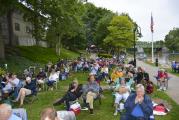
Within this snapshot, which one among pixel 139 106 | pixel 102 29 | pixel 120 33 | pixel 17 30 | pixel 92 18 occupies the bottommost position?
pixel 139 106

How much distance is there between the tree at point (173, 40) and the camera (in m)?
131

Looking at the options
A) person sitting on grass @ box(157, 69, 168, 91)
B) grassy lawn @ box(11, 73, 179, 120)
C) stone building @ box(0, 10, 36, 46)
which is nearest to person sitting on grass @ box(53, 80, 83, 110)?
grassy lawn @ box(11, 73, 179, 120)

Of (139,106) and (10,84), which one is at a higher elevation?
(139,106)

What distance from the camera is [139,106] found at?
11008 millimetres

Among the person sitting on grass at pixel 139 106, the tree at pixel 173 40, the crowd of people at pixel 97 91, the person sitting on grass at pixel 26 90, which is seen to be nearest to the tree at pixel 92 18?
the tree at pixel 173 40

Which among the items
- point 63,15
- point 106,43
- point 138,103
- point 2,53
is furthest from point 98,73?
point 106,43

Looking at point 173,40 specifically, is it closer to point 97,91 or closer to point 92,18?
point 92,18

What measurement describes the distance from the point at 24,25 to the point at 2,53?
2553 cm

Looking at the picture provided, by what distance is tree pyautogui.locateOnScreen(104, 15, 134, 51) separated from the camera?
8469 cm

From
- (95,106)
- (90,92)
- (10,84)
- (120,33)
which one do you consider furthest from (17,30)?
(90,92)

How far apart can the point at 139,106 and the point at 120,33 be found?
244 ft

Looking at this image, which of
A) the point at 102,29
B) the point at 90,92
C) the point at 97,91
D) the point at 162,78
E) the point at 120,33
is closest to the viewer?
the point at 90,92

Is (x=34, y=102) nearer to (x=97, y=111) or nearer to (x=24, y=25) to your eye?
(x=97, y=111)

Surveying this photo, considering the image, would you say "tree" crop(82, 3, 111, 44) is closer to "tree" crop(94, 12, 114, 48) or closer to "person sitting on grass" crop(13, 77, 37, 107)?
"tree" crop(94, 12, 114, 48)
